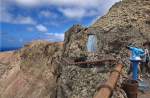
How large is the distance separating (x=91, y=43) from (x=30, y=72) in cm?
2191

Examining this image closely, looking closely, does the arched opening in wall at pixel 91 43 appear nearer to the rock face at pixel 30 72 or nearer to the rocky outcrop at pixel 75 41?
the rocky outcrop at pixel 75 41

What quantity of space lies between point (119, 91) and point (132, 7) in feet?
40.6

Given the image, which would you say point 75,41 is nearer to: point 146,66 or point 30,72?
point 146,66

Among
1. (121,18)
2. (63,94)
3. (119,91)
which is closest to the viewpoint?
(119,91)

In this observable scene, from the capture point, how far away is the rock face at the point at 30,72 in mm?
34500

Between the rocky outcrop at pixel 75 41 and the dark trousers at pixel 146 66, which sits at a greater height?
the rocky outcrop at pixel 75 41

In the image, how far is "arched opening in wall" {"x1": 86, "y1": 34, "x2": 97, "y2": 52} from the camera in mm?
18131

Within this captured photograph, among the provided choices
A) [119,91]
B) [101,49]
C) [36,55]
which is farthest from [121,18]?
[36,55]

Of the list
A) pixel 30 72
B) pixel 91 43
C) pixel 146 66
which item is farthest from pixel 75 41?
pixel 30 72

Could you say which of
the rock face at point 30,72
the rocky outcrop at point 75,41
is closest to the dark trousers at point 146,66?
the rocky outcrop at point 75,41

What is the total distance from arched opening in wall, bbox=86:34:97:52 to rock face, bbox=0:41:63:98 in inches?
506

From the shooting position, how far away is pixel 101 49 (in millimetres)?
17750

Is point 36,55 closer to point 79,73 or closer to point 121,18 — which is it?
point 121,18

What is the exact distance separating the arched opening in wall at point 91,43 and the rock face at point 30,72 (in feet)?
Result: 42.2
